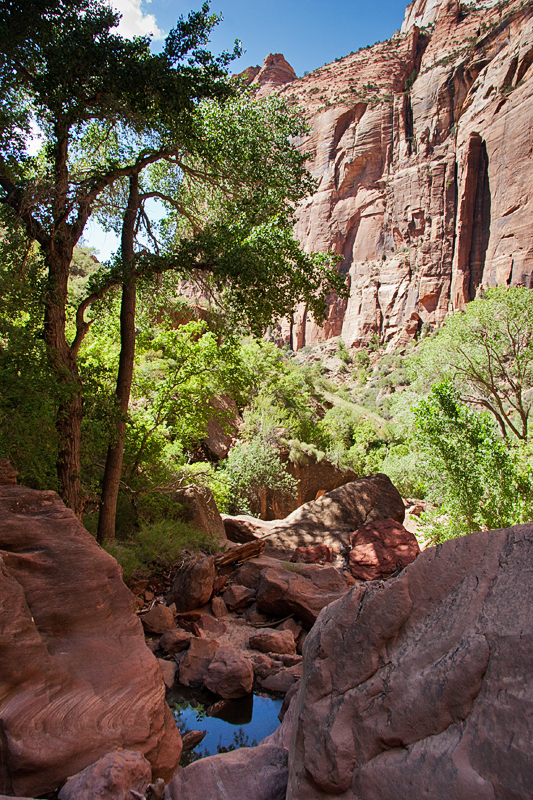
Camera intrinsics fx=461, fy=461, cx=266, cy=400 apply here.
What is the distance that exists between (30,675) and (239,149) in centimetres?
751

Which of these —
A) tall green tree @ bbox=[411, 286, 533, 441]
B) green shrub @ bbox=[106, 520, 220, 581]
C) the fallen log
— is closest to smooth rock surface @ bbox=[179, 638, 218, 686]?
green shrub @ bbox=[106, 520, 220, 581]

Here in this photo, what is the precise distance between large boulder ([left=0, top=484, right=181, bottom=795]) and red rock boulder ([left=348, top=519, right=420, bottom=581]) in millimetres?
4783

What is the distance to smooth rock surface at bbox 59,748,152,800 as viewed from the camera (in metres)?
2.48

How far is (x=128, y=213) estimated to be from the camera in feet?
25.6

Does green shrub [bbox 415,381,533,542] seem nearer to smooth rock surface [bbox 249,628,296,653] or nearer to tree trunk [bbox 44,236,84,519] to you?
smooth rock surface [bbox 249,628,296,653]

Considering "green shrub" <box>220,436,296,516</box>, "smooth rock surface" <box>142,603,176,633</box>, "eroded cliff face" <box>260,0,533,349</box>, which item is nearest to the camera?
"smooth rock surface" <box>142,603,176,633</box>

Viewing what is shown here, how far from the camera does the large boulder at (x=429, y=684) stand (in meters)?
1.75

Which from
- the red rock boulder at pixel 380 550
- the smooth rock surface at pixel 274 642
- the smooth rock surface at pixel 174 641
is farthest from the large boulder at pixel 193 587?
the red rock boulder at pixel 380 550

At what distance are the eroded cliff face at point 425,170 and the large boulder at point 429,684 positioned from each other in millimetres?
45194

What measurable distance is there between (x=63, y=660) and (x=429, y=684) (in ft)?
8.33

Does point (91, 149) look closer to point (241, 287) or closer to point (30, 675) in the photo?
point (241, 287)

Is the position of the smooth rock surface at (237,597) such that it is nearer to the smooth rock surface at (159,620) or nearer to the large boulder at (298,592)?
the large boulder at (298,592)

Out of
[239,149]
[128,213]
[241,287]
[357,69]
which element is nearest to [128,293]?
[128,213]

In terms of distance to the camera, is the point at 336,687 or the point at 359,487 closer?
the point at 336,687
